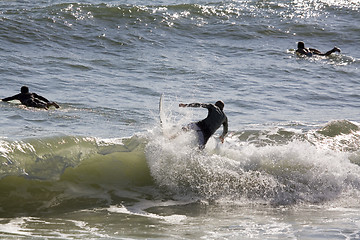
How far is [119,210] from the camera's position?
8.95 meters

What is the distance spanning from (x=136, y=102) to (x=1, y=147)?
621cm

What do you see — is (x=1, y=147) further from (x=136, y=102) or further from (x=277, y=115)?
(x=277, y=115)

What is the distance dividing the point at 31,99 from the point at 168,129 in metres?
4.66

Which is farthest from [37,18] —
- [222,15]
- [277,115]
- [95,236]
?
[95,236]

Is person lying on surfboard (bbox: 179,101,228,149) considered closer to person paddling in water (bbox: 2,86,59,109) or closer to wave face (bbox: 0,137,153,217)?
wave face (bbox: 0,137,153,217)

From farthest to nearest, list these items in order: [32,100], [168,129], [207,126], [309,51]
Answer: [309,51]
[32,100]
[207,126]
[168,129]

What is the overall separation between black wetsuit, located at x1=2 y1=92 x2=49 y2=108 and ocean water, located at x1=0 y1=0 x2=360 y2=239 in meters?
0.16

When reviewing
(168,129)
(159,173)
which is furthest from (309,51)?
(159,173)

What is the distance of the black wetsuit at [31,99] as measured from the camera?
45.4 feet

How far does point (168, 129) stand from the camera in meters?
10.7

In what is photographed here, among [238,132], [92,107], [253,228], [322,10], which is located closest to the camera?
[253,228]

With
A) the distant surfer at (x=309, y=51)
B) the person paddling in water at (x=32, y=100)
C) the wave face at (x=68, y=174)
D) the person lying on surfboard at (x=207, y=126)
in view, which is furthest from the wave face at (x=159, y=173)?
the distant surfer at (x=309, y=51)

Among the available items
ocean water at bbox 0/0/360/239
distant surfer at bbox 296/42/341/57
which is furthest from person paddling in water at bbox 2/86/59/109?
distant surfer at bbox 296/42/341/57

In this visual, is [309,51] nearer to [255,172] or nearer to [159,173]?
[255,172]
